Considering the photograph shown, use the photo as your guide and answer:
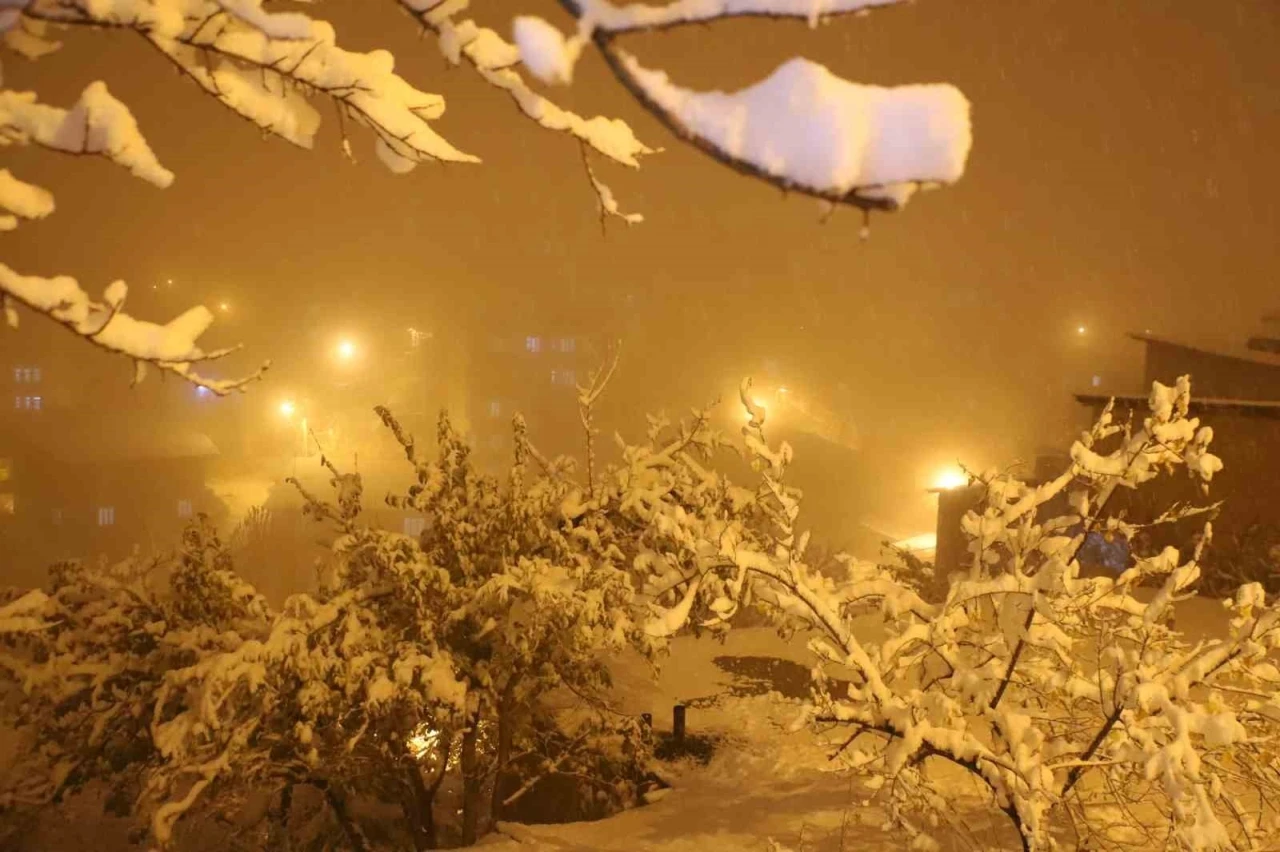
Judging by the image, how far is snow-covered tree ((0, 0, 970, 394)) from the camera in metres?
1.28

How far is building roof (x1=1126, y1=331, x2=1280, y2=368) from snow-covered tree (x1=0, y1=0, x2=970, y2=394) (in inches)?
975

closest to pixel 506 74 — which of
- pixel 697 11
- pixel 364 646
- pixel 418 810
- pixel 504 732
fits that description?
pixel 697 11

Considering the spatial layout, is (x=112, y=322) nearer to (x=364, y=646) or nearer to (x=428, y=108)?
(x=428, y=108)

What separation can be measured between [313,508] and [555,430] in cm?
4534

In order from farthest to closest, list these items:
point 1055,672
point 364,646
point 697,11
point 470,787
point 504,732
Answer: point 470,787 < point 504,732 < point 364,646 < point 1055,672 < point 697,11

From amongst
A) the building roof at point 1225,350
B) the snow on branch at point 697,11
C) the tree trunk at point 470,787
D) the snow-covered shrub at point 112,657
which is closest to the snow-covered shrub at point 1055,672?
the snow on branch at point 697,11

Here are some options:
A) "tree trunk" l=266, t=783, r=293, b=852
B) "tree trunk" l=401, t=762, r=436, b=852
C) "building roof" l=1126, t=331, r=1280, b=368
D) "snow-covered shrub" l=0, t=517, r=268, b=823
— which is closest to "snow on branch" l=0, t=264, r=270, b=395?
"snow-covered shrub" l=0, t=517, r=268, b=823

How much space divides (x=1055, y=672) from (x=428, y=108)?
459 centimetres

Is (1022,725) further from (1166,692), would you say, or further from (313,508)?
(313,508)

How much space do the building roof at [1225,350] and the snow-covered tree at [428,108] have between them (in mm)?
24761

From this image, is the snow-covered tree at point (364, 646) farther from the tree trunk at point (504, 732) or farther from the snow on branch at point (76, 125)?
the snow on branch at point (76, 125)

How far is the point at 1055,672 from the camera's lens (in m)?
4.96

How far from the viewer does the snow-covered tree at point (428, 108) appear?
1284 mm

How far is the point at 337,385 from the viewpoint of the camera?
56.0m
